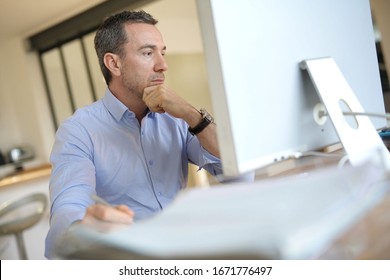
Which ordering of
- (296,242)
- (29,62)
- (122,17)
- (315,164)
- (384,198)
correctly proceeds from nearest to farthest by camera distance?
(296,242)
(384,198)
(315,164)
(122,17)
(29,62)

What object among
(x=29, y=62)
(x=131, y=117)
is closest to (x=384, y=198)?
(x=131, y=117)

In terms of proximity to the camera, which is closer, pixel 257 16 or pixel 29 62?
pixel 257 16

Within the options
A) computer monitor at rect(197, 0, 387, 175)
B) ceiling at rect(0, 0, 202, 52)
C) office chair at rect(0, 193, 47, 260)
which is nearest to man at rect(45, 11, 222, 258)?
computer monitor at rect(197, 0, 387, 175)

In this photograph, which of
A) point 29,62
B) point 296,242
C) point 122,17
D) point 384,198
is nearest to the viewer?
point 296,242

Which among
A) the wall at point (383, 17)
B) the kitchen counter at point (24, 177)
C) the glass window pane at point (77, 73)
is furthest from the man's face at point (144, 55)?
the glass window pane at point (77, 73)

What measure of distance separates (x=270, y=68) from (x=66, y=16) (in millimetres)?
2962

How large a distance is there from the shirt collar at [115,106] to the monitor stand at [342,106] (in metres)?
0.47

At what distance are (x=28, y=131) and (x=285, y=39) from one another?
3.75 m

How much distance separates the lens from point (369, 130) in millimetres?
654

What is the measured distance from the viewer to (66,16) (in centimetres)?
313

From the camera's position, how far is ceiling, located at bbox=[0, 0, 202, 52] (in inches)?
108

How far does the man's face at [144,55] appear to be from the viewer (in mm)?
903

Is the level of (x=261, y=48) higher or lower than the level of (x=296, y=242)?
higher

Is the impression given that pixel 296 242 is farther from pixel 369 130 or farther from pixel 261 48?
pixel 369 130
